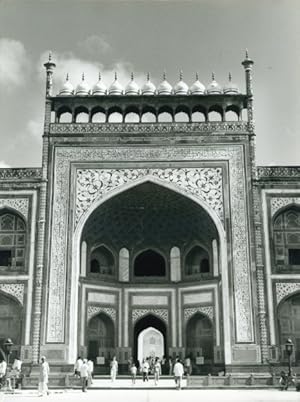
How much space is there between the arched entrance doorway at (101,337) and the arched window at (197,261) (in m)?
2.97

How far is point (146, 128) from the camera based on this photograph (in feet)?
62.3

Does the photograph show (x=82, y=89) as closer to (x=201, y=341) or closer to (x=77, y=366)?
(x=77, y=366)

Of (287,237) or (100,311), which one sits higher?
(287,237)

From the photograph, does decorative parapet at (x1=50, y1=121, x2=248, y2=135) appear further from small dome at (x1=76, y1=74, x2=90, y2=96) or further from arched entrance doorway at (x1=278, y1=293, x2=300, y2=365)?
arched entrance doorway at (x1=278, y1=293, x2=300, y2=365)

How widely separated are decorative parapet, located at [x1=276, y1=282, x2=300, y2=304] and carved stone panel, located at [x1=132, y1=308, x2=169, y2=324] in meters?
3.78

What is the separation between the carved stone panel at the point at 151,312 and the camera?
64.4 ft

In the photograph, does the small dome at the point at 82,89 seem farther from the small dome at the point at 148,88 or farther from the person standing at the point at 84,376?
the person standing at the point at 84,376

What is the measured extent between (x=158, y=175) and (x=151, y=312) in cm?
437

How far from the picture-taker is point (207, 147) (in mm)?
18828

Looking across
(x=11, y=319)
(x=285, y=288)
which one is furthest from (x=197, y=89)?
(x=11, y=319)

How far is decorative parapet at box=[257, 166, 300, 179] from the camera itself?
18.5 meters

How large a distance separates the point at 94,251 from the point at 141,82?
5.62m

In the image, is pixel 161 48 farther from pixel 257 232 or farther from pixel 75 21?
pixel 257 232

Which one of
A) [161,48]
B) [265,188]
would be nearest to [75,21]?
[161,48]
